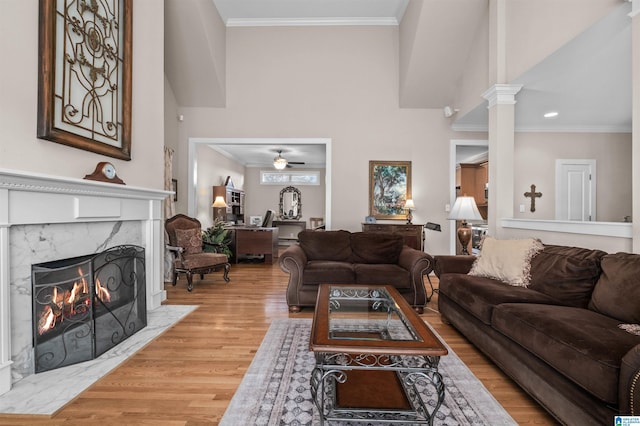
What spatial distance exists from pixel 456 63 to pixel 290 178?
21.7 feet

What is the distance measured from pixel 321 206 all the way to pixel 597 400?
9.47 m

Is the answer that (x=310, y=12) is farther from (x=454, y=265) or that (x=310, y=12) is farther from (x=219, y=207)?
(x=454, y=265)

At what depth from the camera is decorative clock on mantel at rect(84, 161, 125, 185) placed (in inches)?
102

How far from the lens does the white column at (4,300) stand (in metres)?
1.86

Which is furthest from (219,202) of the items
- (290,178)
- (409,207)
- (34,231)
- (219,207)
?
(34,231)

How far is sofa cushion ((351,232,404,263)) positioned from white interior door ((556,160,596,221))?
3821 millimetres

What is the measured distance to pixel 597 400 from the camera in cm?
140

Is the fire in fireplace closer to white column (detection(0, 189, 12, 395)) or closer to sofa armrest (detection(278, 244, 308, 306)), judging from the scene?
white column (detection(0, 189, 12, 395))

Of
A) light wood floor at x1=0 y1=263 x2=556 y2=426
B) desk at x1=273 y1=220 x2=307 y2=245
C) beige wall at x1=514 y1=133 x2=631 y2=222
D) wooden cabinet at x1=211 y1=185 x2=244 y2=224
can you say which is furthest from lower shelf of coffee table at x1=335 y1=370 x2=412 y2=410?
desk at x1=273 y1=220 x2=307 y2=245

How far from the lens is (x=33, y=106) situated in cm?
209

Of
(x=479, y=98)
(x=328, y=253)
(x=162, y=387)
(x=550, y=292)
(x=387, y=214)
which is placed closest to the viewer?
(x=162, y=387)

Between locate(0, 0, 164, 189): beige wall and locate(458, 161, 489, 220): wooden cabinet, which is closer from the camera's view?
locate(0, 0, 164, 189): beige wall

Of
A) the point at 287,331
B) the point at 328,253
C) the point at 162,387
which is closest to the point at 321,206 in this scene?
the point at 328,253

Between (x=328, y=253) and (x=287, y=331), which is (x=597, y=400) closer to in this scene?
(x=287, y=331)
